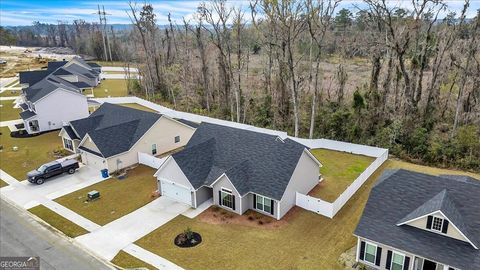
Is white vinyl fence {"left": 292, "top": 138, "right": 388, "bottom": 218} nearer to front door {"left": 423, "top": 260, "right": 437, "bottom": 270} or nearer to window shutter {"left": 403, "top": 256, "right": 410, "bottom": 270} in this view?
window shutter {"left": 403, "top": 256, "right": 410, "bottom": 270}

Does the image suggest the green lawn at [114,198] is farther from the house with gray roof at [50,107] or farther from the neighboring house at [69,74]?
the neighboring house at [69,74]

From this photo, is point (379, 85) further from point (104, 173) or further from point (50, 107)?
point (50, 107)

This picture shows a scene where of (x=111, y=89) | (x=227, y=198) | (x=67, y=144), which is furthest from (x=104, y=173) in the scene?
(x=111, y=89)

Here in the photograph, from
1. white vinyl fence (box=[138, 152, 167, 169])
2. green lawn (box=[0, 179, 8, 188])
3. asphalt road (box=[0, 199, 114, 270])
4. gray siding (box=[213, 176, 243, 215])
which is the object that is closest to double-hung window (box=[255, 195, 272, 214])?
gray siding (box=[213, 176, 243, 215])

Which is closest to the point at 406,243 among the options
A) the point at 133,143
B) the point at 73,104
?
the point at 133,143

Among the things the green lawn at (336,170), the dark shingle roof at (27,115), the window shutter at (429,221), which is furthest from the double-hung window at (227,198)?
the dark shingle roof at (27,115)

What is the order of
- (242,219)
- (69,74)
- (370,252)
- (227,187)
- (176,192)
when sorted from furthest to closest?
1. (69,74)
2. (176,192)
3. (227,187)
4. (242,219)
5. (370,252)

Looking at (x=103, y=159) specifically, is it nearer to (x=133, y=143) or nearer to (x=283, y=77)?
(x=133, y=143)
